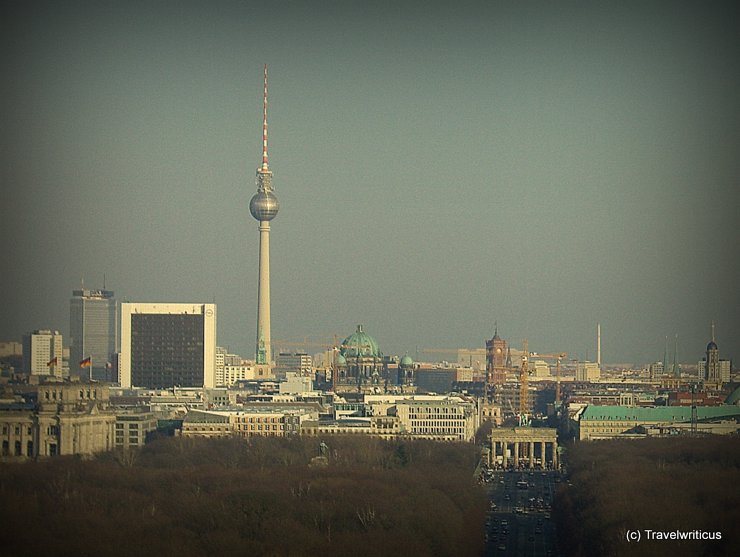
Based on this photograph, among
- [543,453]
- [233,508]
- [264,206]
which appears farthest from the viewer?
[264,206]

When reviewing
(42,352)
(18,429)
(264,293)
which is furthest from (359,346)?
(18,429)

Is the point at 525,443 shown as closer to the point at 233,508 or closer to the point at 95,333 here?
the point at 233,508

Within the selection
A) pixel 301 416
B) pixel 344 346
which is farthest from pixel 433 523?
pixel 344 346

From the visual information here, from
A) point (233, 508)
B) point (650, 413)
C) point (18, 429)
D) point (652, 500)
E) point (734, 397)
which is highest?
point (734, 397)

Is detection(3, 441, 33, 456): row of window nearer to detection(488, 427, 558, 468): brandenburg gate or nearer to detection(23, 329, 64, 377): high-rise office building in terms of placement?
detection(23, 329, 64, 377): high-rise office building

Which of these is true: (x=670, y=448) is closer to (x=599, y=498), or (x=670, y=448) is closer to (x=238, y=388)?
(x=599, y=498)

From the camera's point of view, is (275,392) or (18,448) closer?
(18,448)

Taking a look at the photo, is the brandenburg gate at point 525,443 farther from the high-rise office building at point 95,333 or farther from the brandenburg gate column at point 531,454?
the high-rise office building at point 95,333

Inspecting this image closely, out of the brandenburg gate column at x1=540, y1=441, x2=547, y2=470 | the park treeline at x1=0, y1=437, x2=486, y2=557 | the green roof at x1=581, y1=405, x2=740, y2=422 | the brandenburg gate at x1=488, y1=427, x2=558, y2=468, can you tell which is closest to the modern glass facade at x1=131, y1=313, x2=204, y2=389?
the green roof at x1=581, y1=405, x2=740, y2=422
